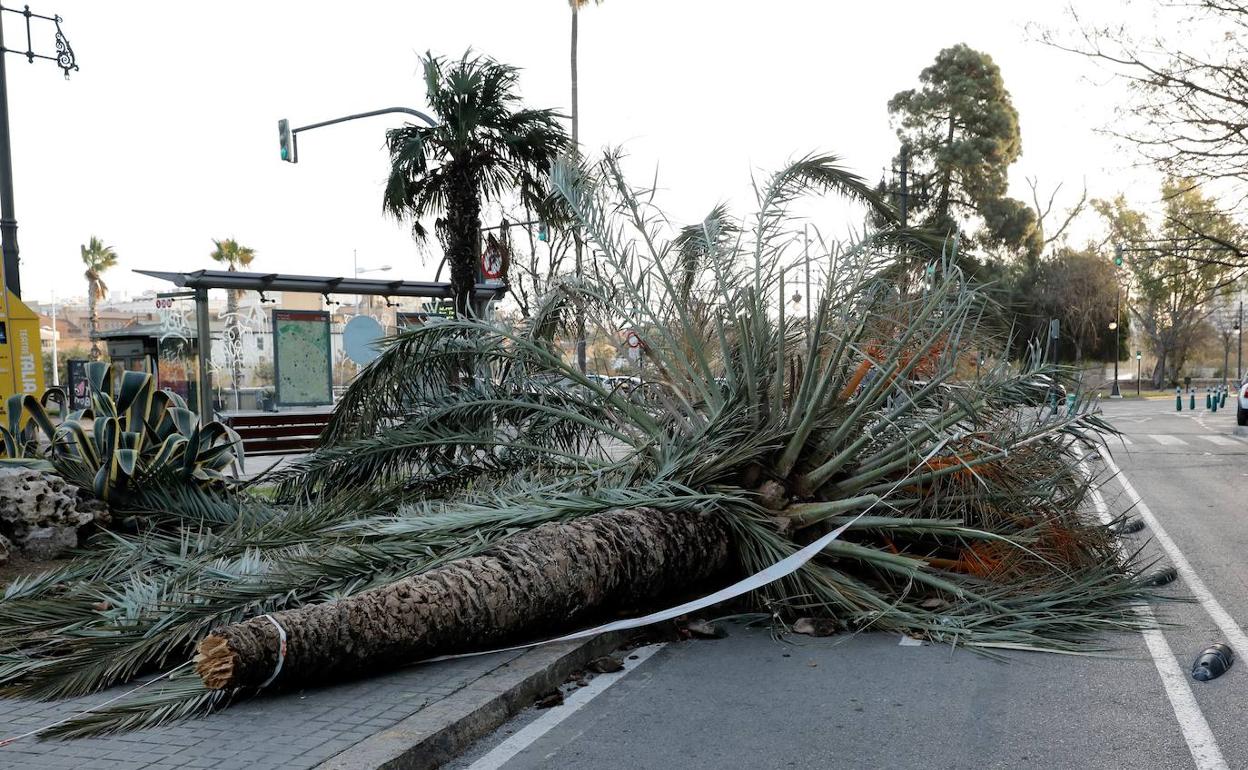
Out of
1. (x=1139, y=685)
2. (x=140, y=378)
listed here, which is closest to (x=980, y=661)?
(x=1139, y=685)

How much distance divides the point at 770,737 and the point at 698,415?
10.4 feet

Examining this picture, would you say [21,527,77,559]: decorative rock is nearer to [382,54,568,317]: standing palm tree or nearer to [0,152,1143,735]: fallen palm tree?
[0,152,1143,735]: fallen palm tree

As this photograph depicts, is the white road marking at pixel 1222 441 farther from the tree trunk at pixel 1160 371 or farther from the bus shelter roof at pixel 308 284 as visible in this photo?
the tree trunk at pixel 1160 371

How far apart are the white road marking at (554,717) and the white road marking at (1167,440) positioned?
691 inches

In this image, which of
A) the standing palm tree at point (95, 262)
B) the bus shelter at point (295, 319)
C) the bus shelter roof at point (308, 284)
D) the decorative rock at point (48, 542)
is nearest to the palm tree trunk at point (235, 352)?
the bus shelter at point (295, 319)

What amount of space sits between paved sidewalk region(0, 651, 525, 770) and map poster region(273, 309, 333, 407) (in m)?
11.9

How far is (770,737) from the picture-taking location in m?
4.15

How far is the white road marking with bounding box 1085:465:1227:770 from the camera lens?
12.6 feet

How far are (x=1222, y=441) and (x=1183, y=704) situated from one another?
61.7ft

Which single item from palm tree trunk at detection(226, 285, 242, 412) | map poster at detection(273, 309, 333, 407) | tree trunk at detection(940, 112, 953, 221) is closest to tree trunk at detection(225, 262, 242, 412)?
palm tree trunk at detection(226, 285, 242, 412)

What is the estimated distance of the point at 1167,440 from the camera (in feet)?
67.8

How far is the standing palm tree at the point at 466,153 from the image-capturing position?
48.0 feet

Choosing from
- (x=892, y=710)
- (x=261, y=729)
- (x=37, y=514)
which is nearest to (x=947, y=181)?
(x=37, y=514)

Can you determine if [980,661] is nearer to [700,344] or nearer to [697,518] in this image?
[697,518]
